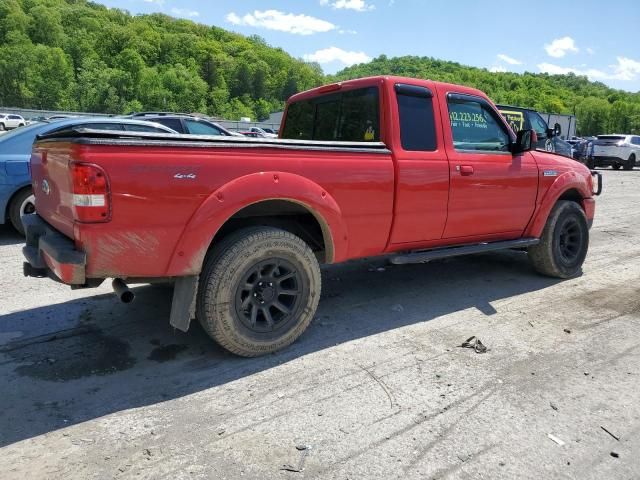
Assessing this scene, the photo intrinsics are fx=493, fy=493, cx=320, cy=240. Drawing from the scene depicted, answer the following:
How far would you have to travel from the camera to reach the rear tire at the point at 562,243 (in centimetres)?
543

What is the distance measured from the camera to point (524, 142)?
16.1 ft

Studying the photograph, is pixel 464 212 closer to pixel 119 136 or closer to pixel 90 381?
pixel 119 136

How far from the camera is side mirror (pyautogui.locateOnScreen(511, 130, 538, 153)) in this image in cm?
490

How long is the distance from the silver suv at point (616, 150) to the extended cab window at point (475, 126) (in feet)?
75.7

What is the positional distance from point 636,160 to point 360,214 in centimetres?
2643

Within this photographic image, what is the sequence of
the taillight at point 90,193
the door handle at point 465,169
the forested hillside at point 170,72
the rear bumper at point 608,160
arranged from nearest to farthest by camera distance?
the taillight at point 90,193 → the door handle at point 465,169 → the rear bumper at point 608,160 → the forested hillside at point 170,72

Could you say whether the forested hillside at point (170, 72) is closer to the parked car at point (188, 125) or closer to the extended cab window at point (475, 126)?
the parked car at point (188, 125)

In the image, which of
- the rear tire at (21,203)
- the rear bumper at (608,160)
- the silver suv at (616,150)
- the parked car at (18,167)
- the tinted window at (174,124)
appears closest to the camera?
the parked car at (18,167)

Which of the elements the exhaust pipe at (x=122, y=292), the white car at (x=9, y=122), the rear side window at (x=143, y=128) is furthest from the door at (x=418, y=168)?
the white car at (x=9, y=122)

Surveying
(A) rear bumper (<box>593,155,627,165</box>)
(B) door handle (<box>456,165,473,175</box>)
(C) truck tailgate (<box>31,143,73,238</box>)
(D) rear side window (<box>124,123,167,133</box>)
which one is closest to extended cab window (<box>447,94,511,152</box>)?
(B) door handle (<box>456,165,473,175</box>)

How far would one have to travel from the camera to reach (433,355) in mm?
3621

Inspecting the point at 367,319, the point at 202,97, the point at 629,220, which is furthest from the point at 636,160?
the point at 202,97

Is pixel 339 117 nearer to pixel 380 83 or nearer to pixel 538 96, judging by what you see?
pixel 380 83

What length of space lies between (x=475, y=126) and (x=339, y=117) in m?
1.34
